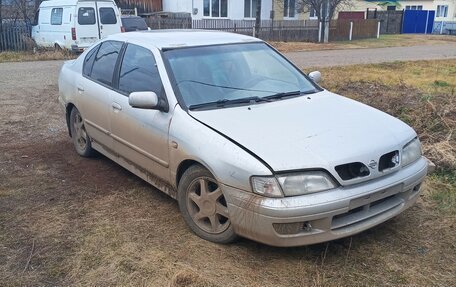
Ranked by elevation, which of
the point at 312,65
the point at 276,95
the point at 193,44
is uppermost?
the point at 193,44

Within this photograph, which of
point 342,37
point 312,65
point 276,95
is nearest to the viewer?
point 276,95

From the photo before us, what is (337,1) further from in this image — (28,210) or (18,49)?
(28,210)

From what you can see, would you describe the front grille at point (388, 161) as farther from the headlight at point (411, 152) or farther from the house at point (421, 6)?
the house at point (421, 6)

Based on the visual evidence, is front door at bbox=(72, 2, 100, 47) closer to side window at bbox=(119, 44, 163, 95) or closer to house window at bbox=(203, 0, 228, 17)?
house window at bbox=(203, 0, 228, 17)

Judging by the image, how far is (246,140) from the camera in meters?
3.51

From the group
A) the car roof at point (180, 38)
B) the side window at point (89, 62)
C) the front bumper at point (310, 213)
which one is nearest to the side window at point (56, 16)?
the side window at point (89, 62)

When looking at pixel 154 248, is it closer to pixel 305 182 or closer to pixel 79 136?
pixel 305 182

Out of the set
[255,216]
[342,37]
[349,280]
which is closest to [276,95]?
[255,216]

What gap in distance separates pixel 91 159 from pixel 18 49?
55.2 ft

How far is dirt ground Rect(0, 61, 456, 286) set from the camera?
3338mm

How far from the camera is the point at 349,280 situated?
3.28 m

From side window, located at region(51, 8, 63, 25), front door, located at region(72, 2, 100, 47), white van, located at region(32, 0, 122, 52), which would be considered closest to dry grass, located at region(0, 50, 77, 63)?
white van, located at region(32, 0, 122, 52)

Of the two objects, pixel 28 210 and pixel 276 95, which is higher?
pixel 276 95

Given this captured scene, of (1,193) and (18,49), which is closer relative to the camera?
(1,193)
